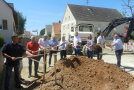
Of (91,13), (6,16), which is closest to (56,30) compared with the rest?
(91,13)

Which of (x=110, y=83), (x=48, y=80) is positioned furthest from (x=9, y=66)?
(x=110, y=83)

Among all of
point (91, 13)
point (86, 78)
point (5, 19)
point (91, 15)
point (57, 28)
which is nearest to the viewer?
point (86, 78)

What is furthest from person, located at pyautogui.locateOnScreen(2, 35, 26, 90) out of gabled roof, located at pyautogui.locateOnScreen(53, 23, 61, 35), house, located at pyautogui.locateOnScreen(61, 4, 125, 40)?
gabled roof, located at pyautogui.locateOnScreen(53, 23, 61, 35)

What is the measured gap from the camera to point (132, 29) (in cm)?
1437

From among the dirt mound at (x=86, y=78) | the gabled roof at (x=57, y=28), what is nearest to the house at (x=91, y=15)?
the gabled roof at (x=57, y=28)

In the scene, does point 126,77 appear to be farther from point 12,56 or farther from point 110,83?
point 12,56

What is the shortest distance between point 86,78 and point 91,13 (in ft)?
102

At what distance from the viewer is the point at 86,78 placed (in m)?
4.66

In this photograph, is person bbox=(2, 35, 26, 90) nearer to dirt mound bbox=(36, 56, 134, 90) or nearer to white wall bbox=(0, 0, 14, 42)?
dirt mound bbox=(36, 56, 134, 90)

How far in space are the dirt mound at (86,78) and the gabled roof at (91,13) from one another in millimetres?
27288

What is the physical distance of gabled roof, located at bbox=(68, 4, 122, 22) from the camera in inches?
1281

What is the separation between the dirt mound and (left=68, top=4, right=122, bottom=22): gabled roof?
27.3 metres

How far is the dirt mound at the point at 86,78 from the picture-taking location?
434cm

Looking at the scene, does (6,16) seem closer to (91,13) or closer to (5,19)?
(5,19)
